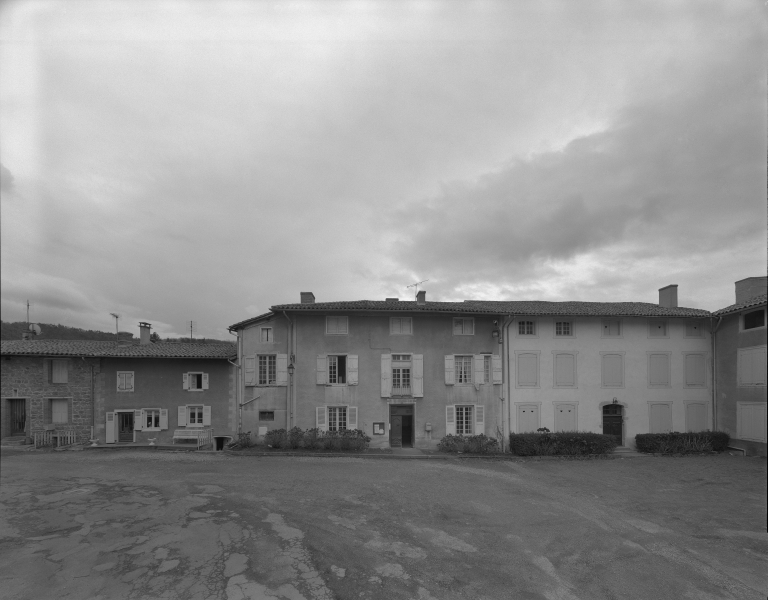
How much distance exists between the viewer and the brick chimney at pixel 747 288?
1991cm

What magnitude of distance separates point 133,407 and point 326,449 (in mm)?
10920

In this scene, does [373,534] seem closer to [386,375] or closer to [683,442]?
[386,375]

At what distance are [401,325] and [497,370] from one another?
5.46m

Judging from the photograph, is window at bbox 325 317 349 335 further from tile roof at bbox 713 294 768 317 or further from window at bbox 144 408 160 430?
tile roof at bbox 713 294 768 317

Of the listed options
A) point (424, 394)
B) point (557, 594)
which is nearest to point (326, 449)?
point (424, 394)

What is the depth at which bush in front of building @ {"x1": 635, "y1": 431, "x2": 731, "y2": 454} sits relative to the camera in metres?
19.6

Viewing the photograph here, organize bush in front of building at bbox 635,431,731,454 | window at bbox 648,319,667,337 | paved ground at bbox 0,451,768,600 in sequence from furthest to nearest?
window at bbox 648,319,667,337 < bush in front of building at bbox 635,431,731,454 < paved ground at bbox 0,451,768,600

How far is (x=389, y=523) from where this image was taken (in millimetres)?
9820

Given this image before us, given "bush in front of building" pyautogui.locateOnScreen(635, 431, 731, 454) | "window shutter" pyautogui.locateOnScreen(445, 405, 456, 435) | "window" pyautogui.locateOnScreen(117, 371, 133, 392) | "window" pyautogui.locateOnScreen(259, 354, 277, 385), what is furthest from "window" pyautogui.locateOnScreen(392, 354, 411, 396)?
"window" pyautogui.locateOnScreen(117, 371, 133, 392)

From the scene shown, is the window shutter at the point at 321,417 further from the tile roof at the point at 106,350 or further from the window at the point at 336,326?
the tile roof at the point at 106,350

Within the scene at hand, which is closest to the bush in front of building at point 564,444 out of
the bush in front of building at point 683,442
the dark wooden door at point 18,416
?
the bush in front of building at point 683,442

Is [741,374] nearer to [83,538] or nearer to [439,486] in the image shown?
[439,486]

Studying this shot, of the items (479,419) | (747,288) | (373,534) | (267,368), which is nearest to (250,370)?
(267,368)

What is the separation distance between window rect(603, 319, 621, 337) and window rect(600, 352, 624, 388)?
3.27 ft
